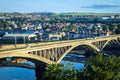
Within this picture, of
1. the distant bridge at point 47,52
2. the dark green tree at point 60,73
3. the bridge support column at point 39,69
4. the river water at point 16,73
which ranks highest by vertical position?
the dark green tree at point 60,73

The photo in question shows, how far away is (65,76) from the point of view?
30984 millimetres

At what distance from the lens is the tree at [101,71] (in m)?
30.6

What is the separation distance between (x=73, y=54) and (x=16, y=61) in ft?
77.3

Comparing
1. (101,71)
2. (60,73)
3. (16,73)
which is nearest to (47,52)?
(16,73)

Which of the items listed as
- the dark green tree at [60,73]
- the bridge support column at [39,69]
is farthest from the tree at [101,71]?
the bridge support column at [39,69]

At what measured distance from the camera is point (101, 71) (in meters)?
30.8

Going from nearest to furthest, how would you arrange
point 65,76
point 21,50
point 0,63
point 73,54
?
point 65,76 → point 21,50 → point 0,63 → point 73,54

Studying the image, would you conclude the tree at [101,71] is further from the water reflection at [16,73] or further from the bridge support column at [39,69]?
the water reflection at [16,73]

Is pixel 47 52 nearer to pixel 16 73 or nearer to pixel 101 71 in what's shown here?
pixel 16 73

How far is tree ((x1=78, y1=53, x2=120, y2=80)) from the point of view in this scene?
3063 centimetres

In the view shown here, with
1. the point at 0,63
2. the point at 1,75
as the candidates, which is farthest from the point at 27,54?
the point at 0,63

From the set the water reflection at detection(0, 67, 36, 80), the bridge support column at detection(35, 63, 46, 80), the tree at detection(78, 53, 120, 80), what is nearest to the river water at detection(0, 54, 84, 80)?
the water reflection at detection(0, 67, 36, 80)

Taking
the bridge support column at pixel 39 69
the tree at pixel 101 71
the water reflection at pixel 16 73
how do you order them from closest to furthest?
the tree at pixel 101 71
the bridge support column at pixel 39 69
the water reflection at pixel 16 73

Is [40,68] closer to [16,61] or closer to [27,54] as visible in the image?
[27,54]
